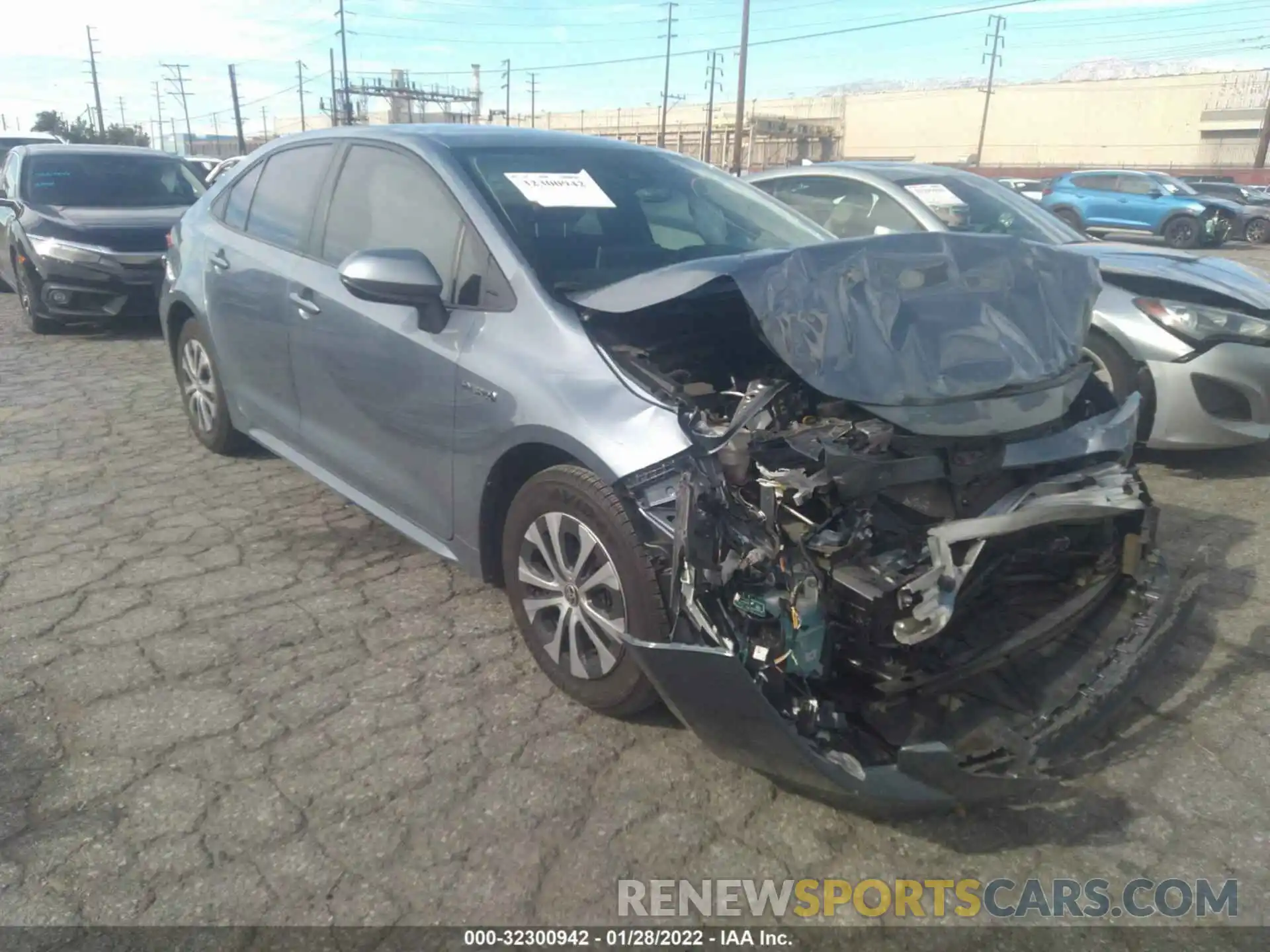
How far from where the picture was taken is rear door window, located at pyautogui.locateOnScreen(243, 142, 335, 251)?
3984mm

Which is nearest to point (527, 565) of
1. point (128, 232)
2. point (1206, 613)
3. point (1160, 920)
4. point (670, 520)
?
point (670, 520)

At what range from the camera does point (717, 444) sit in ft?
8.16

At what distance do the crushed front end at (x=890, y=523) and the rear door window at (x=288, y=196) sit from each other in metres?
1.83

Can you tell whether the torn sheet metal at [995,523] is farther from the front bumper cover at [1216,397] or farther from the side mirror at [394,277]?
the front bumper cover at [1216,397]

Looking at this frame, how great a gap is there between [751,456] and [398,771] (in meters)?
1.34

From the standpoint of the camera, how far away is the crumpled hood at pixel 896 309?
259 cm

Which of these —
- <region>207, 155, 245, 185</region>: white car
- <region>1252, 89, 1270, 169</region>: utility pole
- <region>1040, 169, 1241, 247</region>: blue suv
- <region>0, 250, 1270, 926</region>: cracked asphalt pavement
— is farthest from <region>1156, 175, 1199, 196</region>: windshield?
<region>0, 250, 1270, 926</region>: cracked asphalt pavement

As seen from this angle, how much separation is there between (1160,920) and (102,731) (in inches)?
114

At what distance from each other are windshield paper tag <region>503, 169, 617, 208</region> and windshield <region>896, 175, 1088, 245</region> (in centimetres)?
333

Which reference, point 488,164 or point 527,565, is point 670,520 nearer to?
point 527,565

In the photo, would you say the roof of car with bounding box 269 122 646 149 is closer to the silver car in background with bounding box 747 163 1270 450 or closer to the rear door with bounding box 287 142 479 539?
the rear door with bounding box 287 142 479 539

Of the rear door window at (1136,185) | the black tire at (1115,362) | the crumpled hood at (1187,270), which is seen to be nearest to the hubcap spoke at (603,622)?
the black tire at (1115,362)

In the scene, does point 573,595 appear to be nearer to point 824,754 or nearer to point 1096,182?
point 824,754

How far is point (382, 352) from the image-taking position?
11.0 feet
